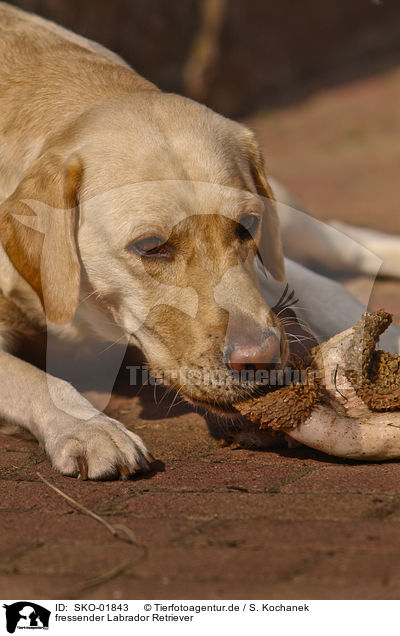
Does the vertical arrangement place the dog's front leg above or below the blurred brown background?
below

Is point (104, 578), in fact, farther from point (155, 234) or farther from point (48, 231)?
point (48, 231)

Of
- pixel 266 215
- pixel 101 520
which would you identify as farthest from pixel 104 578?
pixel 266 215

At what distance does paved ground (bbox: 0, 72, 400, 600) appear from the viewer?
2.07m

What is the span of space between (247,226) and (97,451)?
1085mm

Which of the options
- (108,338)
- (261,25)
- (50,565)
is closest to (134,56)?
(261,25)

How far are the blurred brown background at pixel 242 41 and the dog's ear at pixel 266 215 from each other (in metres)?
6.83

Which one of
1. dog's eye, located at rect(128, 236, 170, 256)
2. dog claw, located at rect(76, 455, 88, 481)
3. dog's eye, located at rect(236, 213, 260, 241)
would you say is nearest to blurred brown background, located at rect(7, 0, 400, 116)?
dog's eye, located at rect(236, 213, 260, 241)

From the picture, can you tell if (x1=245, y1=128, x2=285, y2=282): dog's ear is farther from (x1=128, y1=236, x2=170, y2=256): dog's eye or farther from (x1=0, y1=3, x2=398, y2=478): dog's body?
(x1=128, y1=236, x2=170, y2=256): dog's eye

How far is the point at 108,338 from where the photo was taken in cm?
375
